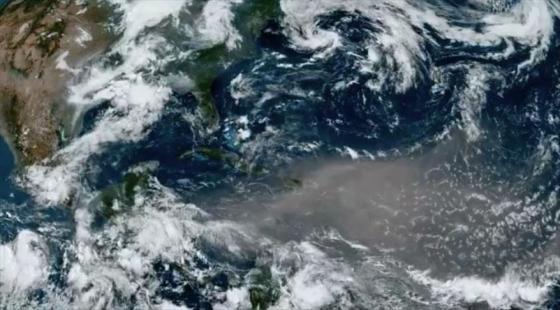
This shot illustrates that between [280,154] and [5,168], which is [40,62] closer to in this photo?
[5,168]

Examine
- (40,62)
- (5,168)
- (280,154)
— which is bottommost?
(5,168)

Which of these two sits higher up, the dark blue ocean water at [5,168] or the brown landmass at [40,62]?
the brown landmass at [40,62]

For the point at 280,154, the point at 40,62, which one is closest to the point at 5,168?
the point at 40,62

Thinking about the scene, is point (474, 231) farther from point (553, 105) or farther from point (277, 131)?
point (277, 131)

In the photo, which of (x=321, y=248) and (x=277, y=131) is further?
(x=277, y=131)

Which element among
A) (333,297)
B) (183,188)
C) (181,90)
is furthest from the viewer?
(181,90)

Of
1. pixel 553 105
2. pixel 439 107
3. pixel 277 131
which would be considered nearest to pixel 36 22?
pixel 277 131
